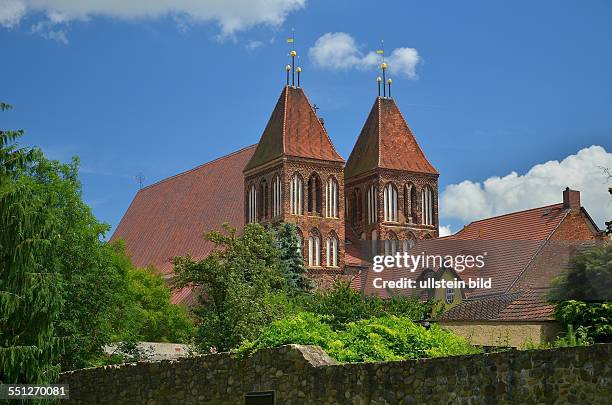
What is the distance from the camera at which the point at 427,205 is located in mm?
64312

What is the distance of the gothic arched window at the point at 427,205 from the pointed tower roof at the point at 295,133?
22.9ft

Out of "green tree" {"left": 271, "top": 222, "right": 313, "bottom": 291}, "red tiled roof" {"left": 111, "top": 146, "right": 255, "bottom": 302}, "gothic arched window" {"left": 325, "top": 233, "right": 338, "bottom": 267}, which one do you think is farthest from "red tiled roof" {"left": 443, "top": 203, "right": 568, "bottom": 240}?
"red tiled roof" {"left": 111, "top": 146, "right": 255, "bottom": 302}

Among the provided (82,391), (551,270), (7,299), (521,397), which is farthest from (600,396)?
(551,270)

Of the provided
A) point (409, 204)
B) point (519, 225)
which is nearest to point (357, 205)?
point (409, 204)

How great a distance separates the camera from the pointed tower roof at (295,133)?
5875 centimetres

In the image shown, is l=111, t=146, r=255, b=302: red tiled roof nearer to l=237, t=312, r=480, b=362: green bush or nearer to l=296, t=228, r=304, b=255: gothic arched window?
l=296, t=228, r=304, b=255: gothic arched window

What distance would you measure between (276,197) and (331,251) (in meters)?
4.53

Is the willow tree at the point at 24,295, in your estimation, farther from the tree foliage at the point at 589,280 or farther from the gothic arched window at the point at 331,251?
the gothic arched window at the point at 331,251

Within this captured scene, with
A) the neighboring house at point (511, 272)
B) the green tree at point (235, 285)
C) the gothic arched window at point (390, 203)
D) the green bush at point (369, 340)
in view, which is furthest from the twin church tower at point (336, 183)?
the green bush at point (369, 340)

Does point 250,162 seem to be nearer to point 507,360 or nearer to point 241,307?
point 241,307

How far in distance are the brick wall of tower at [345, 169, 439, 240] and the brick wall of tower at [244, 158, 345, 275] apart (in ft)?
10.8

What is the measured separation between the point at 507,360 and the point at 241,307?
2228 centimetres

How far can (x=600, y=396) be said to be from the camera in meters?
9.77

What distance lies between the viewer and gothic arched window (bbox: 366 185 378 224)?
207 ft
